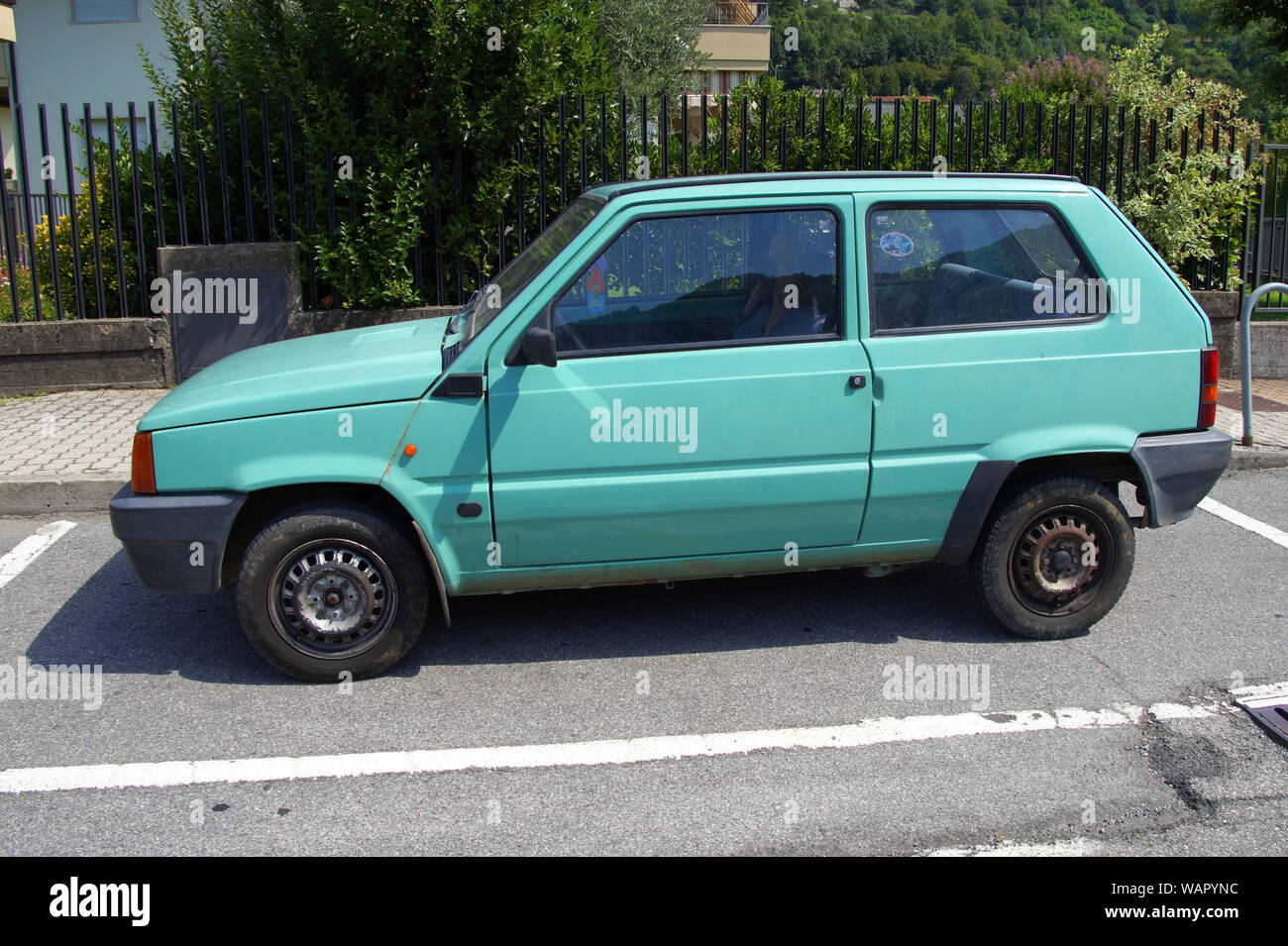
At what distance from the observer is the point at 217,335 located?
955 centimetres

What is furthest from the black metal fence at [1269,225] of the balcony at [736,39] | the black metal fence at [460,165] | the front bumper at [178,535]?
the balcony at [736,39]

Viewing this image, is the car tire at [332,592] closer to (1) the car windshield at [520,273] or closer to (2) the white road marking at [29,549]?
(1) the car windshield at [520,273]

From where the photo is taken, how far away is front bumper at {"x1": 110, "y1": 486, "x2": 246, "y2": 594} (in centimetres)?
439

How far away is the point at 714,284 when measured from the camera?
4.62 metres

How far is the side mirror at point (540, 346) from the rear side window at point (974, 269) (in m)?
1.31

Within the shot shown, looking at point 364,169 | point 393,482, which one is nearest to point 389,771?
point 393,482

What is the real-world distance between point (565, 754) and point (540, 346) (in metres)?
1.46

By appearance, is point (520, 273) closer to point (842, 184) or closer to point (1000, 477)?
point (842, 184)

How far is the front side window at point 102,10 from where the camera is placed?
1038 inches

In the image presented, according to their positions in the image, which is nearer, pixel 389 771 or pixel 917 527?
pixel 389 771

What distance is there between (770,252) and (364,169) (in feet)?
18.3

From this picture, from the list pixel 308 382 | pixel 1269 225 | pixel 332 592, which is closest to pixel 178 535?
pixel 332 592

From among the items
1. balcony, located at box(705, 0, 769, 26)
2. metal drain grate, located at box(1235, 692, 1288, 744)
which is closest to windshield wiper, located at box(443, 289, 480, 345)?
metal drain grate, located at box(1235, 692, 1288, 744)
